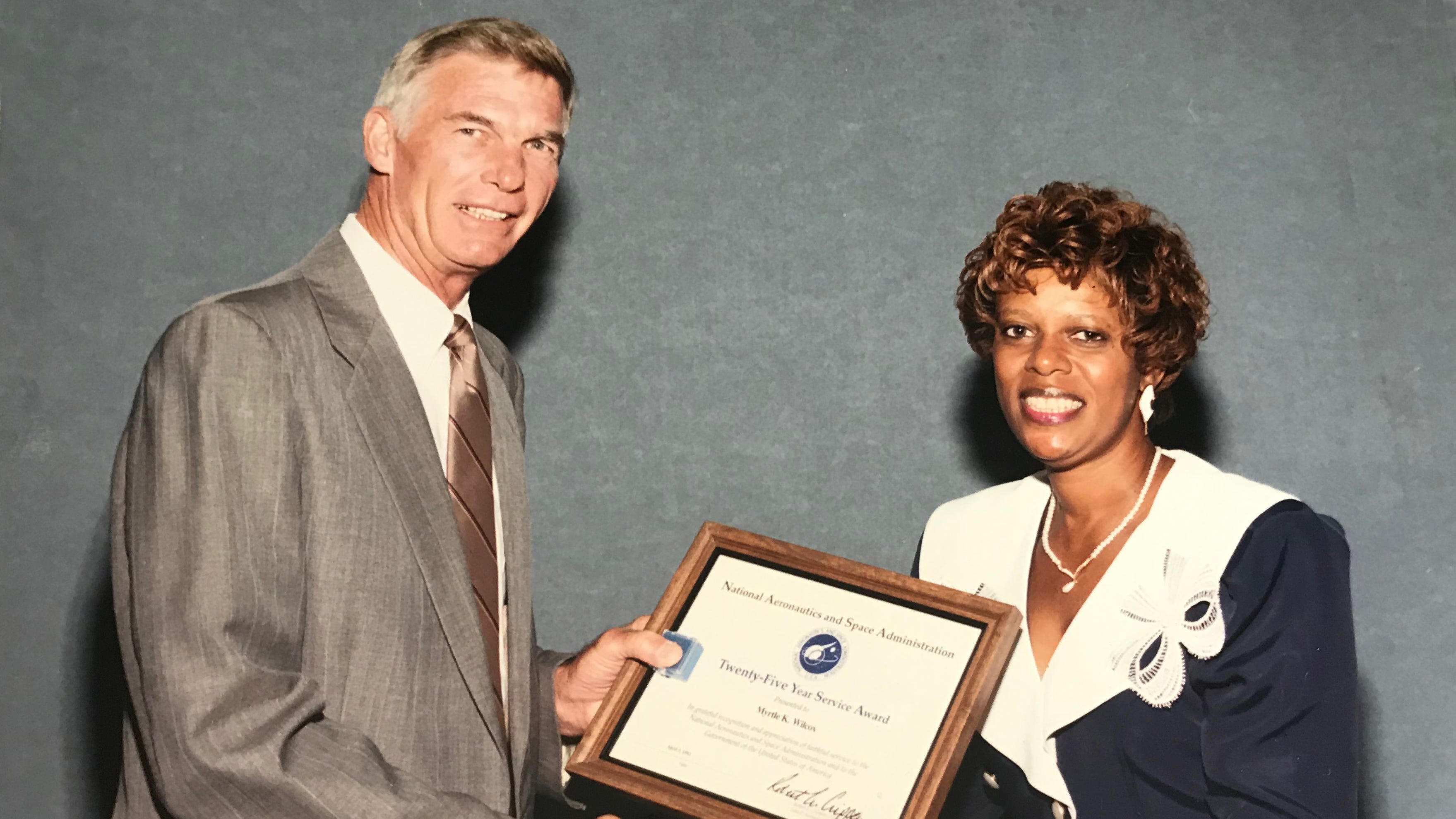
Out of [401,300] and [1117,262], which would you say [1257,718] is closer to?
[1117,262]

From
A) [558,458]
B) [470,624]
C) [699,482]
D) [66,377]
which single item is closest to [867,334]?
[699,482]

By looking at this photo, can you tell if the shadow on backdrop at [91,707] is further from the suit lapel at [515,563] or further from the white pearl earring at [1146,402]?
the white pearl earring at [1146,402]

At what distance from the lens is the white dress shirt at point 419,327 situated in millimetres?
2092

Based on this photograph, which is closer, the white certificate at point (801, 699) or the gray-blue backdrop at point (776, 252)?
the white certificate at point (801, 699)

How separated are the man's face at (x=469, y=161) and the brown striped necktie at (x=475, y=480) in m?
0.15

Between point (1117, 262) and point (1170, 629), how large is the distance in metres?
0.62

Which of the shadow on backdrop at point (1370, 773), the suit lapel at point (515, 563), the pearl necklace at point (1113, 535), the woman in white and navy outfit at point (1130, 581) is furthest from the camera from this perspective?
the shadow on backdrop at point (1370, 773)

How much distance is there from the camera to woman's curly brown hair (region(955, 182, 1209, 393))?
2166mm

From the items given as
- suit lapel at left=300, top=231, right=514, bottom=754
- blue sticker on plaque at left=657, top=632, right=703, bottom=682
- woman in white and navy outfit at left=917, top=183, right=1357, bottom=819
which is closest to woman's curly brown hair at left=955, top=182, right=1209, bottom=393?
woman in white and navy outfit at left=917, top=183, right=1357, bottom=819

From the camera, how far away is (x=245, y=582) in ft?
5.68

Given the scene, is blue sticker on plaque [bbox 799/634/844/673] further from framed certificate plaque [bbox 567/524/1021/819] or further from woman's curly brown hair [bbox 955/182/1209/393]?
woman's curly brown hair [bbox 955/182/1209/393]

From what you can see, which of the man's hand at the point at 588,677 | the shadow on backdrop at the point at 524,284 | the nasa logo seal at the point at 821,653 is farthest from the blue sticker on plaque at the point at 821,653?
the shadow on backdrop at the point at 524,284
